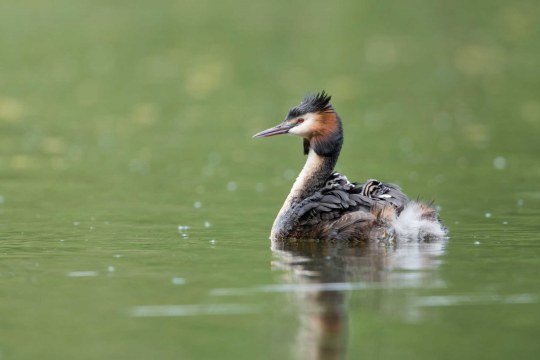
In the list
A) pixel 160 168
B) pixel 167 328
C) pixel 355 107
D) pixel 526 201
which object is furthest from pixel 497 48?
pixel 167 328

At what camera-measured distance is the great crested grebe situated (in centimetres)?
1194

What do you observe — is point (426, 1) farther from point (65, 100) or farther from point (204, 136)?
point (204, 136)

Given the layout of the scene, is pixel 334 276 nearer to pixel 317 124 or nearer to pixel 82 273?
pixel 82 273

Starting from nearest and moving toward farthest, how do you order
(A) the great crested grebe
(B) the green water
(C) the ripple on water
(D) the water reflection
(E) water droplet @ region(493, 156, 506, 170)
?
(D) the water reflection, (B) the green water, (C) the ripple on water, (A) the great crested grebe, (E) water droplet @ region(493, 156, 506, 170)

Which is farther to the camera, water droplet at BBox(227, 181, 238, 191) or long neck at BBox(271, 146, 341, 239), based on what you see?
water droplet at BBox(227, 181, 238, 191)

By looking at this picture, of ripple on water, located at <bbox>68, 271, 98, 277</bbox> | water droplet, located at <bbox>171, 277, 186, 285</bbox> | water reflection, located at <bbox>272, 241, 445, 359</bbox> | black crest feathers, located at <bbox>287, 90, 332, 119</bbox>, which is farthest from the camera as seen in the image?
black crest feathers, located at <bbox>287, 90, 332, 119</bbox>

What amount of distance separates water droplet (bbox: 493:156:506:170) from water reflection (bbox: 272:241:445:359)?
6161mm

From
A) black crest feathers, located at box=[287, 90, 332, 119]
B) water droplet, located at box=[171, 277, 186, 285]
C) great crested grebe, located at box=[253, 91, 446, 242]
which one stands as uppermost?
black crest feathers, located at box=[287, 90, 332, 119]

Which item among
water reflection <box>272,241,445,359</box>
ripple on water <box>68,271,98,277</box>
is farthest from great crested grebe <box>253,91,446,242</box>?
ripple on water <box>68,271,98,277</box>

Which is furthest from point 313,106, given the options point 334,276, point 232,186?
point 232,186

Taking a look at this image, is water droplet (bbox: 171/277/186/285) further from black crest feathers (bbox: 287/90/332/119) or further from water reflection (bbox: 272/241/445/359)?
black crest feathers (bbox: 287/90/332/119)

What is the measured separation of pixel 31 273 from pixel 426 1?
30484 mm

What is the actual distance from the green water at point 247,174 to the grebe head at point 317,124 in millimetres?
1250

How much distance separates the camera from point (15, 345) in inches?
326
